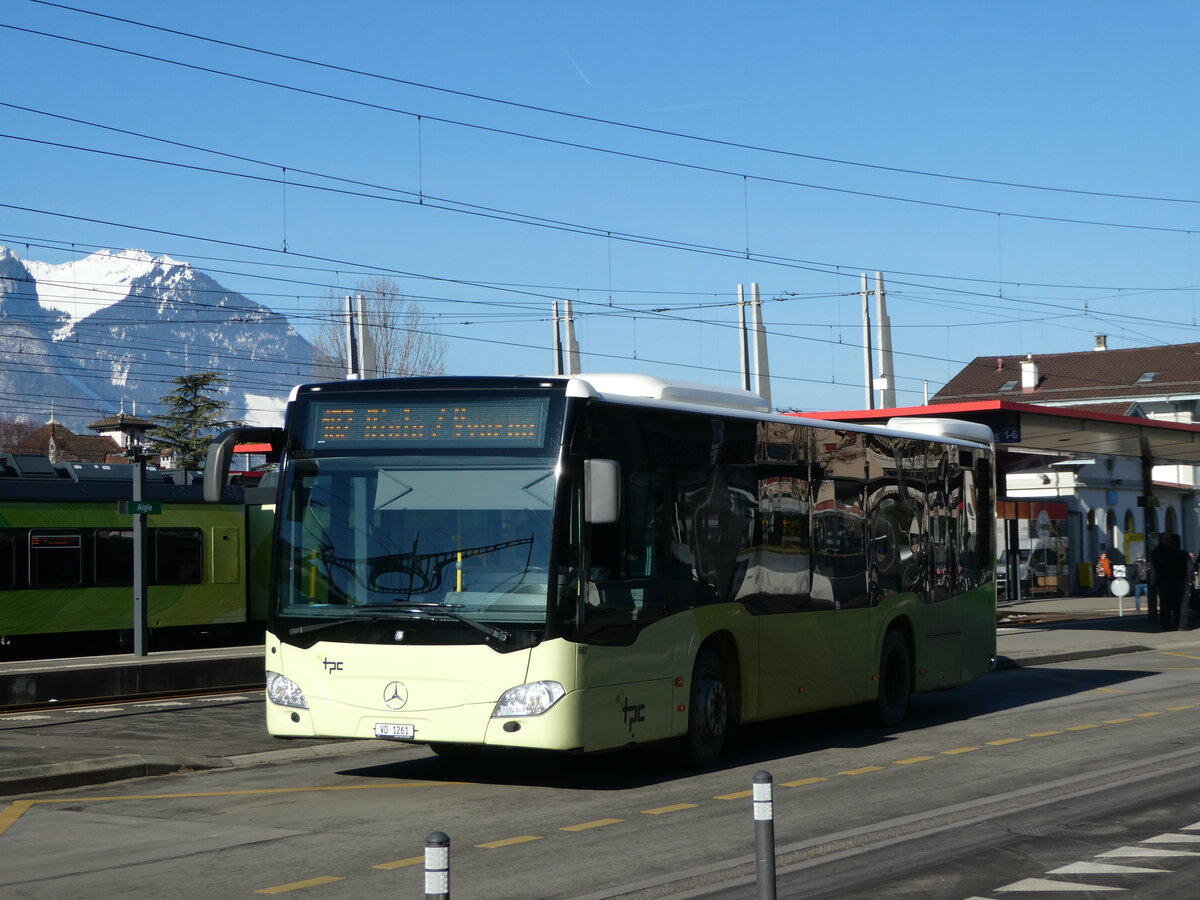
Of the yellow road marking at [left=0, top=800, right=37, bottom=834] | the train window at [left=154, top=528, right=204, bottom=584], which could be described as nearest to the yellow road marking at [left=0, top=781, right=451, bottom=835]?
the yellow road marking at [left=0, top=800, right=37, bottom=834]

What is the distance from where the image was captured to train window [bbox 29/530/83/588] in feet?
92.6

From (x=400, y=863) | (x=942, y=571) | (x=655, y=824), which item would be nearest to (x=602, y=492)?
(x=655, y=824)

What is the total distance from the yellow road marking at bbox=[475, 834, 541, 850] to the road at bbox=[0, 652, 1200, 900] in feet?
0.04

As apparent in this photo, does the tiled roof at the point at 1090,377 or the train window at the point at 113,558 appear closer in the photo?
the train window at the point at 113,558

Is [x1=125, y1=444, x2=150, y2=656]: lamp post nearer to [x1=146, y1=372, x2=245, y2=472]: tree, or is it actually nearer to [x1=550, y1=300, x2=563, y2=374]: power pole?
[x1=550, y1=300, x2=563, y2=374]: power pole

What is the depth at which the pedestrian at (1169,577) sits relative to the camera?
108 feet

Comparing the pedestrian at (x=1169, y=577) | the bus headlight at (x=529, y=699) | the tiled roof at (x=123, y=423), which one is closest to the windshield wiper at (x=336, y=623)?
the bus headlight at (x=529, y=699)

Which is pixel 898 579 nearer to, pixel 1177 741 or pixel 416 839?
pixel 1177 741

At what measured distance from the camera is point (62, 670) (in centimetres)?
1909

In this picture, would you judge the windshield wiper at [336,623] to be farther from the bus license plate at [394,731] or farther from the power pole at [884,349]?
the power pole at [884,349]

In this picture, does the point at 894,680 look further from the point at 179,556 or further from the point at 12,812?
the point at 179,556

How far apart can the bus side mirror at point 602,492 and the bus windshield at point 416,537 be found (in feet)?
0.90

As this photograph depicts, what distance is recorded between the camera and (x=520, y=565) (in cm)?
1115

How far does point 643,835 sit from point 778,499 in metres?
4.72
